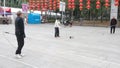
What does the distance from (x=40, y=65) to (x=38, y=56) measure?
7.51ft

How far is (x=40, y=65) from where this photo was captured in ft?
35.5

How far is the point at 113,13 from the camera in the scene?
45.6 m

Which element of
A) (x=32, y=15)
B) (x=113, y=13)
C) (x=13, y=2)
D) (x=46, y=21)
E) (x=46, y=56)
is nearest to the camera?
(x=46, y=56)

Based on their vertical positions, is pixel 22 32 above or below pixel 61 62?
above

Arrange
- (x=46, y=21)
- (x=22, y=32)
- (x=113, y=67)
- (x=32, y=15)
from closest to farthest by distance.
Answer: (x=113, y=67), (x=22, y=32), (x=32, y=15), (x=46, y=21)

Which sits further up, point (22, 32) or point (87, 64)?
point (22, 32)

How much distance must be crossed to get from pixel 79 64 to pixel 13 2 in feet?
334

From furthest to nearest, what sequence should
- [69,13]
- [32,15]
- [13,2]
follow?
[13,2] < [69,13] < [32,15]

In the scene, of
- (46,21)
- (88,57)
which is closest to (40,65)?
(88,57)

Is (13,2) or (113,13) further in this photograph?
(13,2)

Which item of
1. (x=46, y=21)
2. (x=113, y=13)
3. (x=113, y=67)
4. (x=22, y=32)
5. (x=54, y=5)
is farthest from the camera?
(x=46, y=21)

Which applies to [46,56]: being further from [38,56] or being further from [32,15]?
[32,15]

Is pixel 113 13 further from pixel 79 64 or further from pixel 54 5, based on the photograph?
pixel 79 64

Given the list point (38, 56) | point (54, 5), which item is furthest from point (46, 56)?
point (54, 5)
